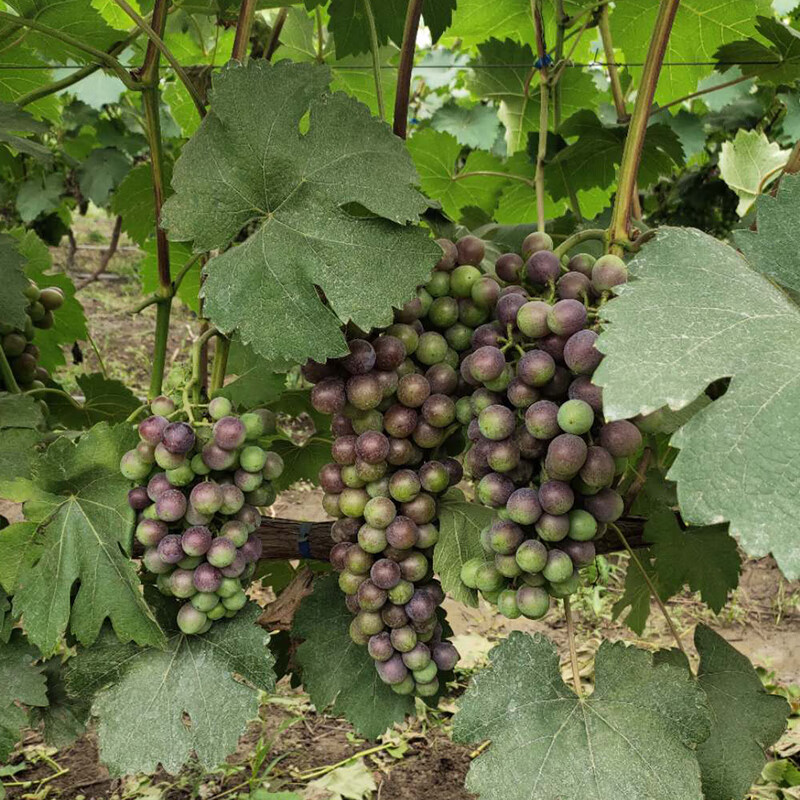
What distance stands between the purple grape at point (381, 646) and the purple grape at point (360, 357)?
348 mm

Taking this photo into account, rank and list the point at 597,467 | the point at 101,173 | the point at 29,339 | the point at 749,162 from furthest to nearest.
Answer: the point at 101,173, the point at 749,162, the point at 29,339, the point at 597,467

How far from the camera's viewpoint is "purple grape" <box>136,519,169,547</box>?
97 cm

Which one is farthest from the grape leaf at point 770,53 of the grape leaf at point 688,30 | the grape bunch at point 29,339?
the grape bunch at point 29,339

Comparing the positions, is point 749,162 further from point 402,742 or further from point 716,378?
point 402,742

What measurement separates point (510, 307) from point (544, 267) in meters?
0.06

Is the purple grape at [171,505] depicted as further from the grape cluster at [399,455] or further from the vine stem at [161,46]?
the vine stem at [161,46]

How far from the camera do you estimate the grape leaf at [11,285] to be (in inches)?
49.0

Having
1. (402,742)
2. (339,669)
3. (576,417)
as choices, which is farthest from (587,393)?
(402,742)

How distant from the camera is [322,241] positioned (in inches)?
34.6

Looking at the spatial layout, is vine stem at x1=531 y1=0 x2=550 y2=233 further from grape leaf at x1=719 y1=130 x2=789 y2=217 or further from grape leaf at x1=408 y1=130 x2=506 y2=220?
grape leaf at x1=719 y1=130 x2=789 y2=217

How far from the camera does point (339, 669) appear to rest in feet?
3.71

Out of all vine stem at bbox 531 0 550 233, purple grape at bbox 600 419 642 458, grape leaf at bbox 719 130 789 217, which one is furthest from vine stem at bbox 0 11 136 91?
grape leaf at bbox 719 130 789 217

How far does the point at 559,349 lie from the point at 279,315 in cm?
30

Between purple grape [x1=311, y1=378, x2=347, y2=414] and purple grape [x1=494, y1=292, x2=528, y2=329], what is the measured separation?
0.20 m
